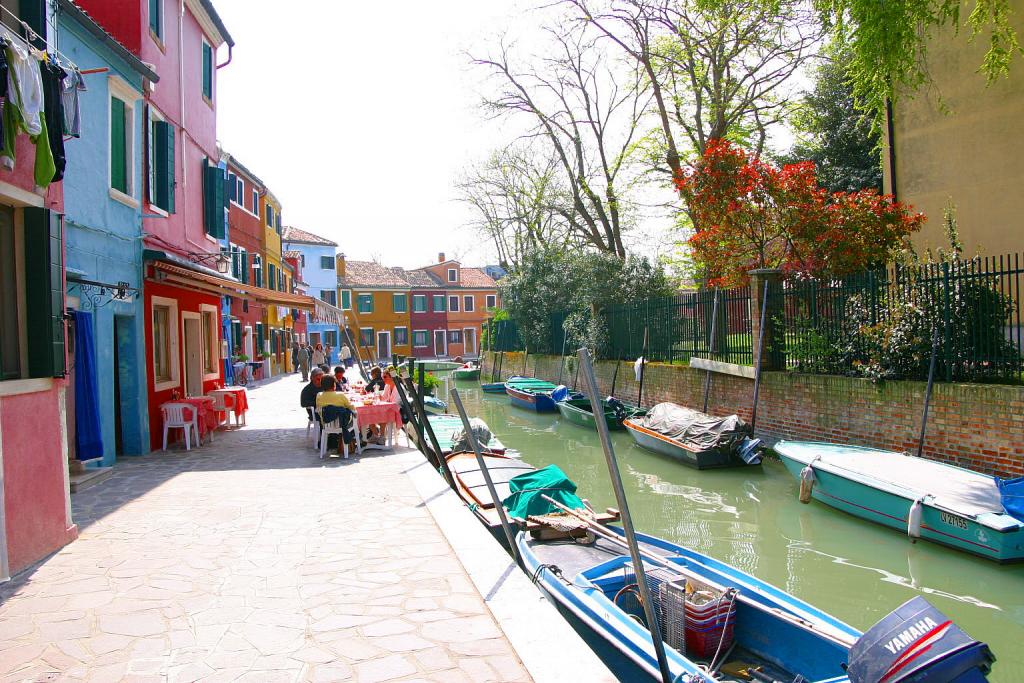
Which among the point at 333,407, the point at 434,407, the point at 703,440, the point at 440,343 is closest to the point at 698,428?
the point at 703,440

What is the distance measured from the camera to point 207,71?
14656mm

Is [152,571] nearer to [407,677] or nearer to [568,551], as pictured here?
[407,677]

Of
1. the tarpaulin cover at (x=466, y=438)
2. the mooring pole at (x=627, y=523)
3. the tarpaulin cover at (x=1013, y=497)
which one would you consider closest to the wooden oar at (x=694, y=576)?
the mooring pole at (x=627, y=523)

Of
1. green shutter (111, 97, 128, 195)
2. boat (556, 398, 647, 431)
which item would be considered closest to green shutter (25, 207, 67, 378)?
green shutter (111, 97, 128, 195)

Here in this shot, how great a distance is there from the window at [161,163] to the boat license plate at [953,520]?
459 inches

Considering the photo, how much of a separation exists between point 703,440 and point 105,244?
9.92 meters

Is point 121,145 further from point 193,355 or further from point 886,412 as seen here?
point 886,412

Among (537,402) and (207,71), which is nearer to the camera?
(207,71)

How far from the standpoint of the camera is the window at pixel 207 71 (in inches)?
570

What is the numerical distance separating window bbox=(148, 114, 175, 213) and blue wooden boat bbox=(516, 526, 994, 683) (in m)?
9.04

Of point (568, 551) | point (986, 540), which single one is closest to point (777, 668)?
point (568, 551)

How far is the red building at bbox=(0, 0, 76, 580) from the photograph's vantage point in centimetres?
528

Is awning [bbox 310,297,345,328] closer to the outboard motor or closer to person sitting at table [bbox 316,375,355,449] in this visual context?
person sitting at table [bbox 316,375,355,449]

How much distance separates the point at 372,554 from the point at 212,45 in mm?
13249
